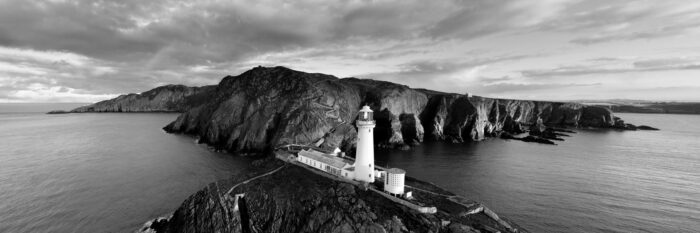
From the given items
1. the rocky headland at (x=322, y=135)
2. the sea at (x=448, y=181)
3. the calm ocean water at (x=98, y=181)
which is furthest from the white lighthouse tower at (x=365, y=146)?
the calm ocean water at (x=98, y=181)

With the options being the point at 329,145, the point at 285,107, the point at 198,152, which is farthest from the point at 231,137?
the point at 329,145

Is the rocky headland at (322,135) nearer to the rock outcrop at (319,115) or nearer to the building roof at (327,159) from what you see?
the rock outcrop at (319,115)

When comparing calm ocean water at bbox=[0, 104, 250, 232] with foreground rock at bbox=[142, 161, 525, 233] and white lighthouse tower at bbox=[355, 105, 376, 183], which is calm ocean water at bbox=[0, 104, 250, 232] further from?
white lighthouse tower at bbox=[355, 105, 376, 183]

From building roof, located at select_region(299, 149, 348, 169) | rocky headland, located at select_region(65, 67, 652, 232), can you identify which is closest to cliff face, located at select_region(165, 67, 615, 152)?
rocky headland, located at select_region(65, 67, 652, 232)

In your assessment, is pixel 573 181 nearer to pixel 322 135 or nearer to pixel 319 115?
pixel 322 135

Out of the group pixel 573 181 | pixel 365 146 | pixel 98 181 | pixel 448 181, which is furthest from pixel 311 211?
pixel 573 181

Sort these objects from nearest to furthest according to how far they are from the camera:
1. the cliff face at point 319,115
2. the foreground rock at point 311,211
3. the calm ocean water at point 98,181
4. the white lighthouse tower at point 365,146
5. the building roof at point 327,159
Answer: the foreground rock at point 311,211
the white lighthouse tower at point 365,146
the calm ocean water at point 98,181
the building roof at point 327,159
the cliff face at point 319,115
